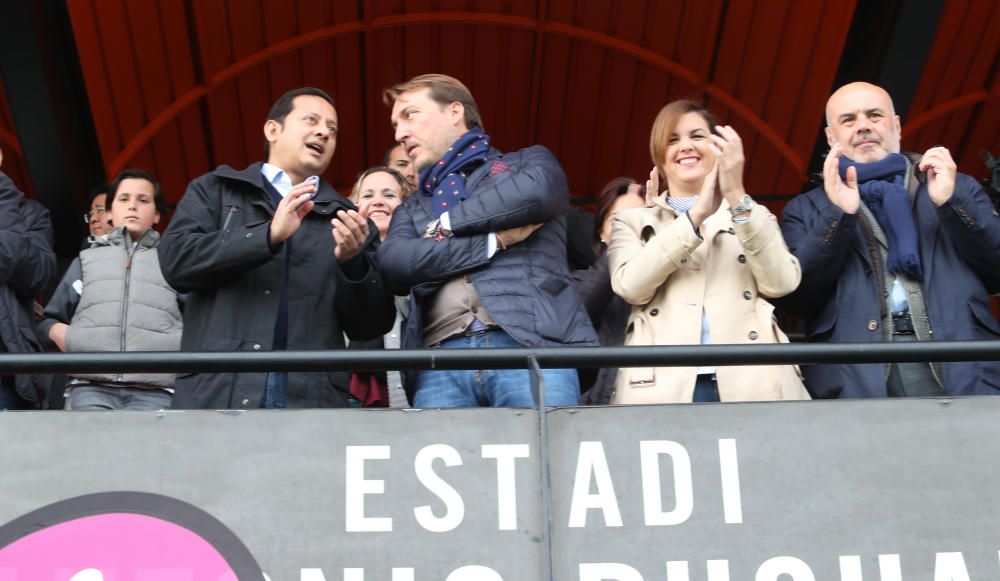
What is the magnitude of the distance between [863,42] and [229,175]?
14.9ft

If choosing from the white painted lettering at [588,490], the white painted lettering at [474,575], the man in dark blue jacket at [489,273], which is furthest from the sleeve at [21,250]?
the white painted lettering at [588,490]

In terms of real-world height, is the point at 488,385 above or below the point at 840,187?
below

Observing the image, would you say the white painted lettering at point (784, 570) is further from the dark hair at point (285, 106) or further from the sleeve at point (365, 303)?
the dark hair at point (285, 106)

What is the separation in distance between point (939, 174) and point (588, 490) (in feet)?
5.78

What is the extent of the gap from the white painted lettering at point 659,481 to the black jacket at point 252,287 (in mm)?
A: 1167

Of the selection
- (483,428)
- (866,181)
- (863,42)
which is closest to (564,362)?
(483,428)

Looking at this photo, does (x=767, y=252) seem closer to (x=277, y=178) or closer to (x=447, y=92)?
(x=447, y=92)

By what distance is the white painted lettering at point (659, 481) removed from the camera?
4504 millimetres

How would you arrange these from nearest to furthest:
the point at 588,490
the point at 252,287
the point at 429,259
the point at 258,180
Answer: the point at 588,490
the point at 429,259
the point at 252,287
the point at 258,180

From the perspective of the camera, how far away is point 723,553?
4.47 metres

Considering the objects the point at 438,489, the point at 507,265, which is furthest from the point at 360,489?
the point at 507,265

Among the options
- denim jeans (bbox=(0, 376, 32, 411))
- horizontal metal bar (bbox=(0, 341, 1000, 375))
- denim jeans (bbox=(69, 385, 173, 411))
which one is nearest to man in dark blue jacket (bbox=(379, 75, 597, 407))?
horizontal metal bar (bbox=(0, 341, 1000, 375))

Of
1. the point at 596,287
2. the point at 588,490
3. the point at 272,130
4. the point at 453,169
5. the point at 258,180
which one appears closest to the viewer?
the point at 588,490

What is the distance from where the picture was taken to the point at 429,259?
491 centimetres
